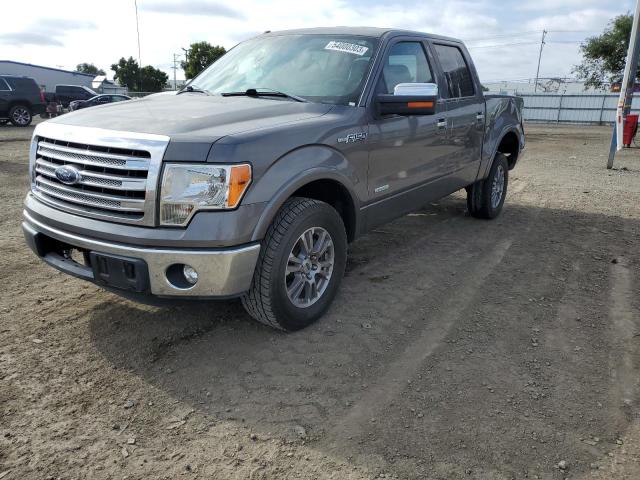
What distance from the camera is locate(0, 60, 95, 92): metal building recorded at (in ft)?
155

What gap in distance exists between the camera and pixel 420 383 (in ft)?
9.19

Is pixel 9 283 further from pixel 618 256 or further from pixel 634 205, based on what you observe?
pixel 634 205

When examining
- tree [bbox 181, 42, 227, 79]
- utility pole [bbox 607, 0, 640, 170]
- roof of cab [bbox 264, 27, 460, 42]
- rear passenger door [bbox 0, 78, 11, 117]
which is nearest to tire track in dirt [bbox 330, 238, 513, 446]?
roof of cab [bbox 264, 27, 460, 42]

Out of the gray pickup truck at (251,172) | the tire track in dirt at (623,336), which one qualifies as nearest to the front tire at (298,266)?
the gray pickup truck at (251,172)

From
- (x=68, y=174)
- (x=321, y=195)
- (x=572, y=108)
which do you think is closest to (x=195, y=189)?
(x=68, y=174)

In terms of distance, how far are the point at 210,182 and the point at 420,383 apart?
1569mm

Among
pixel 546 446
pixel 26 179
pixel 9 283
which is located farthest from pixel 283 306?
pixel 26 179

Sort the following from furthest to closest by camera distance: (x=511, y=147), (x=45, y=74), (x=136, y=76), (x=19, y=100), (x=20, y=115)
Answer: (x=136, y=76)
(x=45, y=74)
(x=20, y=115)
(x=19, y=100)
(x=511, y=147)

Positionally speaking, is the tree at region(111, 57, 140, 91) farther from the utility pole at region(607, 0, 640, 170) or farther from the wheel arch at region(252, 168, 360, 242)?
the wheel arch at region(252, 168, 360, 242)

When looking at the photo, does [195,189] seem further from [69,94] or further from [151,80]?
[151,80]

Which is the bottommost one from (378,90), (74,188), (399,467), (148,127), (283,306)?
(399,467)

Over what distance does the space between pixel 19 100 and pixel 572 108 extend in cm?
2921

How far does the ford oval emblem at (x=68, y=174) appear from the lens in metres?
2.83

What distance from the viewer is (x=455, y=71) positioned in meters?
5.05
